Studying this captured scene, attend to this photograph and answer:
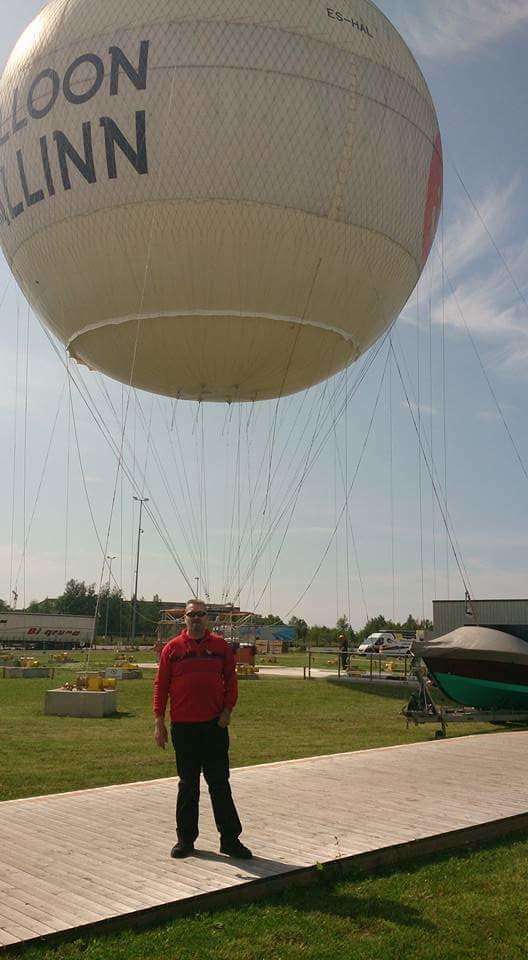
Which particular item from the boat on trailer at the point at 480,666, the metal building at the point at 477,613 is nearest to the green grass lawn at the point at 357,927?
the boat on trailer at the point at 480,666

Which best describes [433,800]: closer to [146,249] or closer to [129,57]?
[146,249]

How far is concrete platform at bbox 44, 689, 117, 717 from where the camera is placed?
16.2 meters

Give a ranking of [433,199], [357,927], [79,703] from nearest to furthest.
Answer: [357,927]
[79,703]
[433,199]

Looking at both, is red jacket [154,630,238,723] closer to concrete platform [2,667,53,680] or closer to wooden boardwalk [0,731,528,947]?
wooden boardwalk [0,731,528,947]

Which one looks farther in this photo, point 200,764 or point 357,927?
point 200,764

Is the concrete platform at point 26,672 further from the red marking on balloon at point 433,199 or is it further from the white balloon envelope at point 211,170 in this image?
the red marking on balloon at point 433,199

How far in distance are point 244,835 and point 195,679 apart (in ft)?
3.99

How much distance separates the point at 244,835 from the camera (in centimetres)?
593

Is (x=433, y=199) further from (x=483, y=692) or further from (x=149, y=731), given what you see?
(x=149, y=731)

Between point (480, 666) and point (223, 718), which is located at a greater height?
point (480, 666)

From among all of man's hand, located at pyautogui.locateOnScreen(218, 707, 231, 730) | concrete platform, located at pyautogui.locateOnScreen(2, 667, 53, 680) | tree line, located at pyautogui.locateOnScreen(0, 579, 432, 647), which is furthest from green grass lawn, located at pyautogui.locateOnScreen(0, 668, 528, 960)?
tree line, located at pyautogui.locateOnScreen(0, 579, 432, 647)

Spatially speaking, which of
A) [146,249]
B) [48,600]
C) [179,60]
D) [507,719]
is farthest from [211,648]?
[48,600]

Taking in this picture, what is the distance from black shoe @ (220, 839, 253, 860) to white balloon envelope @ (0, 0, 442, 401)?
11871mm

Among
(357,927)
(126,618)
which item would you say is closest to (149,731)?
(357,927)
